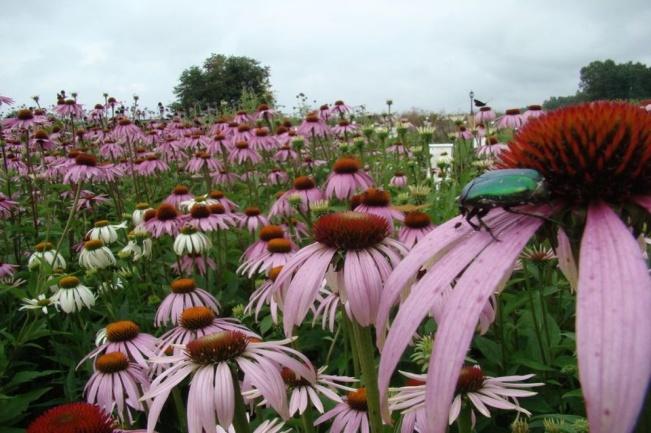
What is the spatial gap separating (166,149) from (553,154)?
565cm

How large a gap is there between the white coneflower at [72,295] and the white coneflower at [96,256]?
0.15 metres

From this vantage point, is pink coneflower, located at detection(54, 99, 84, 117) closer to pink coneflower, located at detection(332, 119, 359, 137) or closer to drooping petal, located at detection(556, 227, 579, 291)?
pink coneflower, located at detection(332, 119, 359, 137)

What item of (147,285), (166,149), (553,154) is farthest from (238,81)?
(553,154)

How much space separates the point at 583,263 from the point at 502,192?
6.0 inches

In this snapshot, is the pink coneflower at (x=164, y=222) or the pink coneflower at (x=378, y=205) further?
the pink coneflower at (x=164, y=222)

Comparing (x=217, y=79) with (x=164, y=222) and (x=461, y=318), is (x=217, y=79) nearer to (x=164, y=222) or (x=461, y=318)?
(x=164, y=222)

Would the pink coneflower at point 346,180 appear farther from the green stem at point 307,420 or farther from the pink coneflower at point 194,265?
the green stem at point 307,420

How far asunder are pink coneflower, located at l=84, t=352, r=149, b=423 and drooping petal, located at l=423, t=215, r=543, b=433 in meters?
1.37

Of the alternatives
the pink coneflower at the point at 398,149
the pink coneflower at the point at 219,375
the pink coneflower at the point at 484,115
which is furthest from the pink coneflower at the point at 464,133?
the pink coneflower at the point at 219,375

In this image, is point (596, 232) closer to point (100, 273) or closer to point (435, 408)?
point (435, 408)

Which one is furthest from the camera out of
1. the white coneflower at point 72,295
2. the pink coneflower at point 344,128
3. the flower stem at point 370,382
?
the pink coneflower at point 344,128

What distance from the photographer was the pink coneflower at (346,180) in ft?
10.1

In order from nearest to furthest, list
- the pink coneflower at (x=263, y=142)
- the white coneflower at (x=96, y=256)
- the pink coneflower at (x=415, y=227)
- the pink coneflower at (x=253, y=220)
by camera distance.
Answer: the pink coneflower at (x=415, y=227) < the white coneflower at (x=96, y=256) < the pink coneflower at (x=253, y=220) < the pink coneflower at (x=263, y=142)

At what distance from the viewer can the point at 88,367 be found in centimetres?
236
